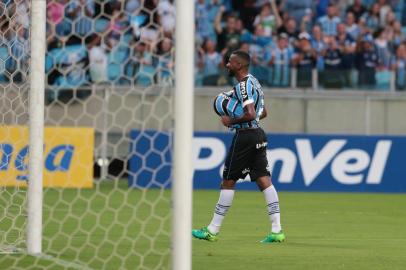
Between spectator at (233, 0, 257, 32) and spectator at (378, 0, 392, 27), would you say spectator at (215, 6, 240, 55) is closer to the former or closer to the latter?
spectator at (233, 0, 257, 32)

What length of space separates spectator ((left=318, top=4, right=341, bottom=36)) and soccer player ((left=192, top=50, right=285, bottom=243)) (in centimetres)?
1094

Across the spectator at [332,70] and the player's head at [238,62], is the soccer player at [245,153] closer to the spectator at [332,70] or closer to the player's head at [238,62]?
the player's head at [238,62]

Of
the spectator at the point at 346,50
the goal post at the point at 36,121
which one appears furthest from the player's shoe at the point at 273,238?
the spectator at the point at 346,50

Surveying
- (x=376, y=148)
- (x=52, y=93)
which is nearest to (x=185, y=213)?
(x=52, y=93)

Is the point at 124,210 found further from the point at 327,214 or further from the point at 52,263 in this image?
the point at 52,263

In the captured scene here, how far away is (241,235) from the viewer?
1091 cm

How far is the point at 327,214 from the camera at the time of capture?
14.0 metres

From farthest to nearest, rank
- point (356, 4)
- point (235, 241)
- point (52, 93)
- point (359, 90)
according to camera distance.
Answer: point (356, 4), point (359, 90), point (52, 93), point (235, 241)

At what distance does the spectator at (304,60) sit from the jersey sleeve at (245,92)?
984 cm

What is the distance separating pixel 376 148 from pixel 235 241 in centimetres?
877

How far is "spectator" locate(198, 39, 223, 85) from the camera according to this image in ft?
65.5

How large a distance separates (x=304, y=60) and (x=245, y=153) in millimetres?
10086

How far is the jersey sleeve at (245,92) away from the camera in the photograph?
1027 cm

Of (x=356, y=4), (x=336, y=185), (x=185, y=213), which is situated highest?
(x=356, y=4)
